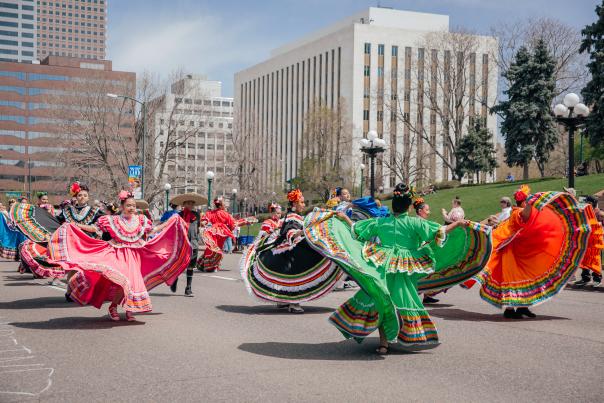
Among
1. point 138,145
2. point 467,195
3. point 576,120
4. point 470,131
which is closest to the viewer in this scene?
point 576,120

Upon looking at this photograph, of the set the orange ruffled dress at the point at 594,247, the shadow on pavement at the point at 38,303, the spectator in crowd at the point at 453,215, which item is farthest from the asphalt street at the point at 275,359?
the orange ruffled dress at the point at 594,247

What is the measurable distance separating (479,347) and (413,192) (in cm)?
191

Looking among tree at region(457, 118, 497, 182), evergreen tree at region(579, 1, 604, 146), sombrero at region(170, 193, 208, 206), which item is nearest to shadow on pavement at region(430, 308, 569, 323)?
sombrero at region(170, 193, 208, 206)

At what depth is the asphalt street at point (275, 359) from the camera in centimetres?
634

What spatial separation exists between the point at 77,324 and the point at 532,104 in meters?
45.6

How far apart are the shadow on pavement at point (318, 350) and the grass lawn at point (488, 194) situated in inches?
1112

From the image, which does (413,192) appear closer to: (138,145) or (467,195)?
(467,195)

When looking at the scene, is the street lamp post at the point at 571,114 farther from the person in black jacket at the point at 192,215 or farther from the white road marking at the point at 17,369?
the white road marking at the point at 17,369

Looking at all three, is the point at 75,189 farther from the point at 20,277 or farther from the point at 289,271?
the point at 20,277

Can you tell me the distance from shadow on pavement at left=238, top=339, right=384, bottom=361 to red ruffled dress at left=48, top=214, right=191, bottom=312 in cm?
217

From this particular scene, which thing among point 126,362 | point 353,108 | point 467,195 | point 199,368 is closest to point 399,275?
point 199,368

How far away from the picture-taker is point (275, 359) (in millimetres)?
7758

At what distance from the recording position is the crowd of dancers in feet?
26.0

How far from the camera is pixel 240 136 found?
66688 mm
